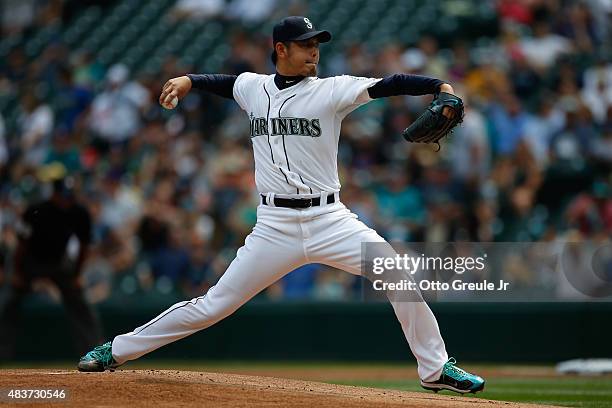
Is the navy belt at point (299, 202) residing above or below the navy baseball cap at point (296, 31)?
below

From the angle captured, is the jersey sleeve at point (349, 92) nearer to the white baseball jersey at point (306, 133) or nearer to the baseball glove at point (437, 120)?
the white baseball jersey at point (306, 133)

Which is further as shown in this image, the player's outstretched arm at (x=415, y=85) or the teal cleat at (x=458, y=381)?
the teal cleat at (x=458, y=381)

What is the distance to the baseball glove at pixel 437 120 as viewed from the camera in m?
5.93

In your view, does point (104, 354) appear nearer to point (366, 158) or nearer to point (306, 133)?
point (306, 133)

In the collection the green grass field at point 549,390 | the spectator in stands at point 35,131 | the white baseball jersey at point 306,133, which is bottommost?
the green grass field at point 549,390

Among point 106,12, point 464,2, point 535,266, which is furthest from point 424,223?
point 106,12

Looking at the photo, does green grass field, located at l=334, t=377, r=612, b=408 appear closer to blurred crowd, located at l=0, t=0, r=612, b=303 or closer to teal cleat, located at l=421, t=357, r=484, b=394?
teal cleat, located at l=421, t=357, r=484, b=394

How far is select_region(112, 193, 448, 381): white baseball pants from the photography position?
A: 6145 millimetres

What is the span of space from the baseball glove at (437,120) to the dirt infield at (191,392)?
4.65ft

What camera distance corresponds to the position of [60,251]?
1016cm

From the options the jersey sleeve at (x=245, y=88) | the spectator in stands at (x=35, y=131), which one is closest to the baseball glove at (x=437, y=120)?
the jersey sleeve at (x=245, y=88)
